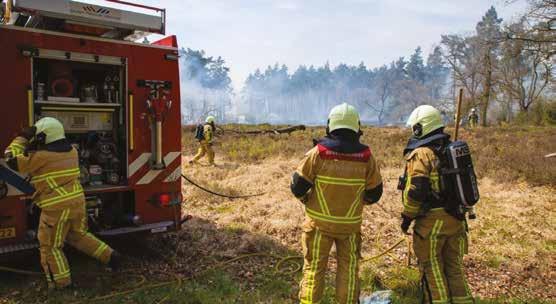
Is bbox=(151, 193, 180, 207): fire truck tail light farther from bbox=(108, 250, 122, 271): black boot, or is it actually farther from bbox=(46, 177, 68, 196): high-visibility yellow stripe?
bbox=(46, 177, 68, 196): high-visibility yellow stripe

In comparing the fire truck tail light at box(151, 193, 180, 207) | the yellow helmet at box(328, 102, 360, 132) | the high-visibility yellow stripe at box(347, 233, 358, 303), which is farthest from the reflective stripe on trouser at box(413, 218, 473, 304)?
the fire truck tail light at box(151, 193, 180, 207)

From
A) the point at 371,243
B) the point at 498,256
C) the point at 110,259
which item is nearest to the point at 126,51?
the point at 110,259

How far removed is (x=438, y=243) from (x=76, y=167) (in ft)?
11.9

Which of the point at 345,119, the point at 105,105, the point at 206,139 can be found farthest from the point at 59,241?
the point at 206,139

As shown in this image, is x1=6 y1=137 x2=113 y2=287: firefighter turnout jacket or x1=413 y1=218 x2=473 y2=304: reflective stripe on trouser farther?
x1=6 y1=137 x2=113 y2=287: firefighter turnout jacket

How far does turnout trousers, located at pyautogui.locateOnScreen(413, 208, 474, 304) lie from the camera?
3713 mm

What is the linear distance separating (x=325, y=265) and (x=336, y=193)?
0.64 meters

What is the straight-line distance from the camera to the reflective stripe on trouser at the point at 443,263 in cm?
371

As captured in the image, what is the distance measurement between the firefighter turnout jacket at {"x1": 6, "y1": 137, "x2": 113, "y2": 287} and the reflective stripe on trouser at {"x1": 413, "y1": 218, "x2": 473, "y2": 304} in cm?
342

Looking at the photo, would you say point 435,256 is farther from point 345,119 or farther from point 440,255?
point 345,119

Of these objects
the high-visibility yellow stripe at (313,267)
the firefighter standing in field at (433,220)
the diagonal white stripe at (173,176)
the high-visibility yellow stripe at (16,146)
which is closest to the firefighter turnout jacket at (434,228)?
the firefighter standing in field at (433,220)

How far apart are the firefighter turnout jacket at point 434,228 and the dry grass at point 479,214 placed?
0.97 meters

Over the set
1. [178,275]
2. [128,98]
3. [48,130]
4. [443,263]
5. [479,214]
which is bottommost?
[178,275]

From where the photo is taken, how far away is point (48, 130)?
422 centimetres
